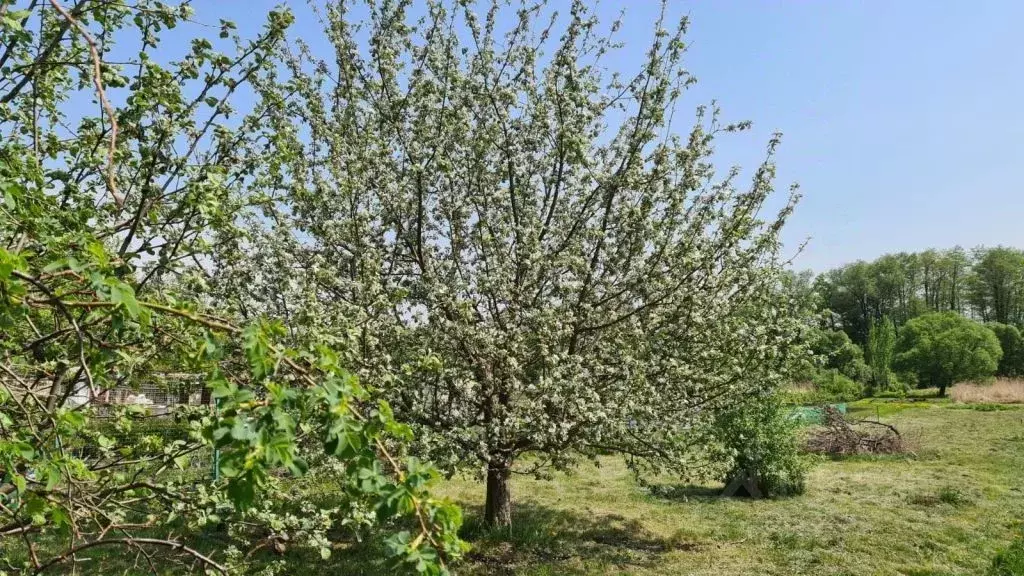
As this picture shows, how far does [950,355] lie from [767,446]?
38498 millimetres

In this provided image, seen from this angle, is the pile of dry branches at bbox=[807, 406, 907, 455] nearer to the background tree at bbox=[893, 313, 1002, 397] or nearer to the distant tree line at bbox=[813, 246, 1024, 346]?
the background tree at bbox=[893, 313, 1002, 397]

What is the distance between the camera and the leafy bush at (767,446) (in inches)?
514

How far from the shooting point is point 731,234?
26.5 ft

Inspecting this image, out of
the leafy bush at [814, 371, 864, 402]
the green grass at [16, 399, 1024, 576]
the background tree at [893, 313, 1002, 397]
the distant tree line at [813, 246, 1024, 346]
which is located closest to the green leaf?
the green grass at [16, 399, 1024, 576]

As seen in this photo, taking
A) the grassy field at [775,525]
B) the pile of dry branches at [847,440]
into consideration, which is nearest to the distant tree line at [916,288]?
the pile of dry branches at [847,440]

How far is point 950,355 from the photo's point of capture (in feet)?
140

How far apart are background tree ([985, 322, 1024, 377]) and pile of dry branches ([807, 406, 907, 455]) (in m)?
39.7

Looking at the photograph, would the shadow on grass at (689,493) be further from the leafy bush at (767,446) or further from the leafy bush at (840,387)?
the leafy bush at (840,387)

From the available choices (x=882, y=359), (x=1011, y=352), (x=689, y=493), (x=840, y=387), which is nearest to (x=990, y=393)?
(x=840, y=387)

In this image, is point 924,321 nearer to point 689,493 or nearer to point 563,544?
point 689,493

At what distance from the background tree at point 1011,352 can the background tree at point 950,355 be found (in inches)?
224

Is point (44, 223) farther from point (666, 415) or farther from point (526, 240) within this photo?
point (666, 415)

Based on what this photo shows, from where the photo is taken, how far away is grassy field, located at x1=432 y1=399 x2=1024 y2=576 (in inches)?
348

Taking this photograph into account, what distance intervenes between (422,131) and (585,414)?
4.18m
